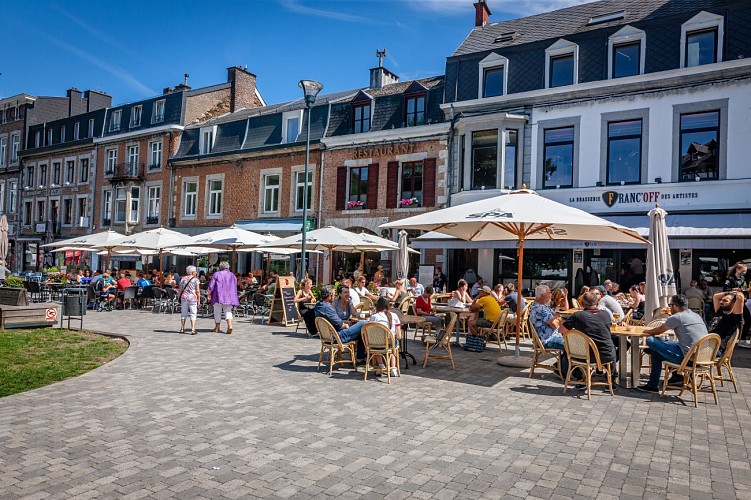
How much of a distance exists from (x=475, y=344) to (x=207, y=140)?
72.2 ft

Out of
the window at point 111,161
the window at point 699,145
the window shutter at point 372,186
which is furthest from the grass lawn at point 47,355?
the window at point 111,161

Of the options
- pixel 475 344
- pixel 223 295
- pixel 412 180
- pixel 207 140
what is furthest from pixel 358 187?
pixel 475 344

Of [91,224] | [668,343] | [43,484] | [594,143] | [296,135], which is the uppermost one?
[296,135]

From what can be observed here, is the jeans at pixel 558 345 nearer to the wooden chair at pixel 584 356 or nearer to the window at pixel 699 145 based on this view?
the wooden chair at pixel 584 356

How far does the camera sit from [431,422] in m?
5.66

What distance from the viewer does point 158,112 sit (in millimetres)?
30625

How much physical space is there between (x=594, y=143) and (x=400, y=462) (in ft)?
49.7

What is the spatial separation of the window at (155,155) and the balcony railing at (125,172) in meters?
0.83

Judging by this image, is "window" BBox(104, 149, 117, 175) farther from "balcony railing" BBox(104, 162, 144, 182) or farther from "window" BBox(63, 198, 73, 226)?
"window" BBox(63, 198, 73, 226)

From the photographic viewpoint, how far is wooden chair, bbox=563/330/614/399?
690cm

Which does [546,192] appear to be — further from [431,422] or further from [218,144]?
[218,144]

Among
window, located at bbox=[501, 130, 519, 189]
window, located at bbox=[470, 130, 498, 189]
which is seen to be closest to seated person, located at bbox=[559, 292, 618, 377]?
window, located at bbox=[501, 130, 519, 189]

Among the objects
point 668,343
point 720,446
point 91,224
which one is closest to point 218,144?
point 91,224

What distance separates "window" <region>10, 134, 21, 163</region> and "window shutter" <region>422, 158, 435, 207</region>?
33.6 meters
